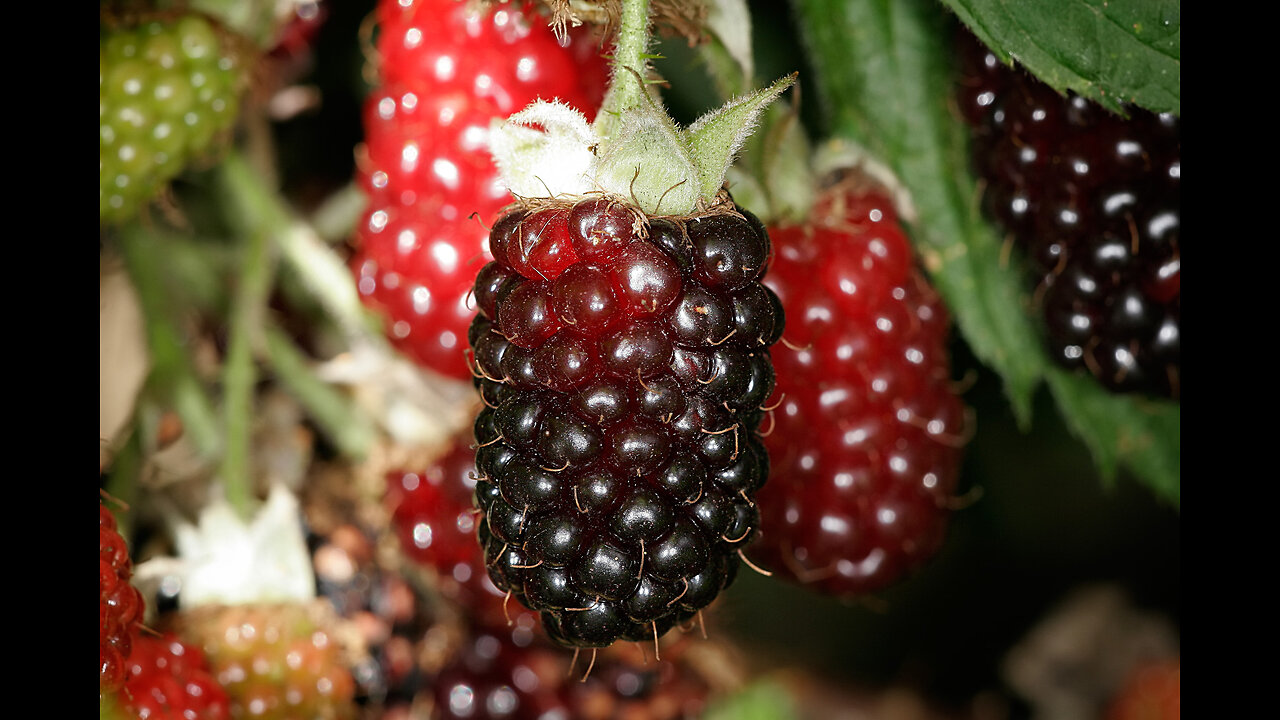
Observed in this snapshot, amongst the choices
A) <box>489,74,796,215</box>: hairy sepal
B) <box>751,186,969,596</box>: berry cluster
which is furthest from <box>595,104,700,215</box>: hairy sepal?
<box>751,186,969,596</box>: berry cluster

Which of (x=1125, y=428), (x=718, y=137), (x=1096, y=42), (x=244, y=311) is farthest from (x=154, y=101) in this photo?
(x=1125, y=428)

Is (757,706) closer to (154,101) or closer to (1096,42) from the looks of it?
(1096,42)

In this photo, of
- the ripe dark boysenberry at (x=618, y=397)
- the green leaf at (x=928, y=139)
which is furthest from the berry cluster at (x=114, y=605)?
the green leaf at (x=928, y=139)

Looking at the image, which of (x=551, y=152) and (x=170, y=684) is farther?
(x=170, y=684)

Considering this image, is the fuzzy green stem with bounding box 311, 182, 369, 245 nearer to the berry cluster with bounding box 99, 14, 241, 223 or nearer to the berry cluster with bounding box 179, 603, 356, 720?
the berry cluster with bounding box 99, 14, 241, 223

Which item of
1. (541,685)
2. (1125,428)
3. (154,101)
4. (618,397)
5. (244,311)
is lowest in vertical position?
(541,685)
